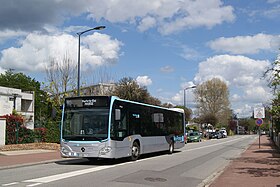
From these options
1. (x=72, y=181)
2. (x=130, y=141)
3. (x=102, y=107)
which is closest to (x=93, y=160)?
(x=130, y=141)

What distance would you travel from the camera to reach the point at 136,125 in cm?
1820

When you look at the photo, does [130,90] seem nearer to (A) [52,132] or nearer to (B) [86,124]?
(A) [52,132]

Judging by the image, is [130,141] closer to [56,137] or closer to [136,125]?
[136,125]

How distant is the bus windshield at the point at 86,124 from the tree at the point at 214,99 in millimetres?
74645

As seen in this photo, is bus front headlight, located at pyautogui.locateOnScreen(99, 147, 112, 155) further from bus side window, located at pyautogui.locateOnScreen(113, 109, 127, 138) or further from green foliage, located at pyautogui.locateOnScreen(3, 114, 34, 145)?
green foliage, located at pyautogui.locateOnScreen(3, 114, 34, 145)

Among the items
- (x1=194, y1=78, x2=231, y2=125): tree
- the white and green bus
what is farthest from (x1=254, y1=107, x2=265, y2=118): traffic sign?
(x1=194, y1=78, x2=231, y2=125): tree

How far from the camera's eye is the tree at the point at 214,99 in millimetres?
89562

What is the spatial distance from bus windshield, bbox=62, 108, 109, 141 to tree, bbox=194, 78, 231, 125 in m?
74.6

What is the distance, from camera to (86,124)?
16.0 metres

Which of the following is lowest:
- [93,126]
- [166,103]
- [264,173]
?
[264,173]

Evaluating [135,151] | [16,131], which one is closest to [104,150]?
[135,151]

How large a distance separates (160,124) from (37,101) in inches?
2458

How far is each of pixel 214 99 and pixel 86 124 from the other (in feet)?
254

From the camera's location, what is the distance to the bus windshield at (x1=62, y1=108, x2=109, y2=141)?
1567 centimetres
